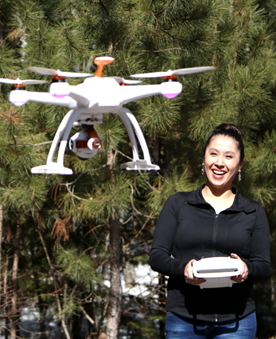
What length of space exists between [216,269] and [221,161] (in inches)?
11.9

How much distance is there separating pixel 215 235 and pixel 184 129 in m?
1.86

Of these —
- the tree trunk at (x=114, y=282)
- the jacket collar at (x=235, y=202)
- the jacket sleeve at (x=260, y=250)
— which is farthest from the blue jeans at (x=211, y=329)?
the tree trunk at (x=114, y=282)

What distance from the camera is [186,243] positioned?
52.5 inches

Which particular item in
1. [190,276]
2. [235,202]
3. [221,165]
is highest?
[221,165]

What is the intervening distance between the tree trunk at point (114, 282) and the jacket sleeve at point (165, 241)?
2.14 m

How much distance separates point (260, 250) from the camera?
4.39ft

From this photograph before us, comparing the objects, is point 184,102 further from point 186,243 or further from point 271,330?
point 271,330

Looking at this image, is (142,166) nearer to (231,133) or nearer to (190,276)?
(231,133)

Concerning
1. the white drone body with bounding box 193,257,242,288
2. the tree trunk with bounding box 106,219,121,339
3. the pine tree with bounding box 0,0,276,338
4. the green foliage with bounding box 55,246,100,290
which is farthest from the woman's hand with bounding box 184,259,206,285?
the tree trunk with bounding box 106,219,121,339

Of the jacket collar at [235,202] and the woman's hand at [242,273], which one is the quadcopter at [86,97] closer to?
the jacket collar at [235,202]

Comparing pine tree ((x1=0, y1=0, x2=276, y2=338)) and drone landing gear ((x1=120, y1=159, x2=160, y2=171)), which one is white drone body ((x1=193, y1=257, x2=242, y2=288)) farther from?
pine tree ((x1=0, y1=0, x2=276, y2=338))

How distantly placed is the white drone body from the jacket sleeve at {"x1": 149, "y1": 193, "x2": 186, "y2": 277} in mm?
106

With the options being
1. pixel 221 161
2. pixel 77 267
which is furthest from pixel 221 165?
pixel 77 267

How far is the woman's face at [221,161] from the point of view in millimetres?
1344
